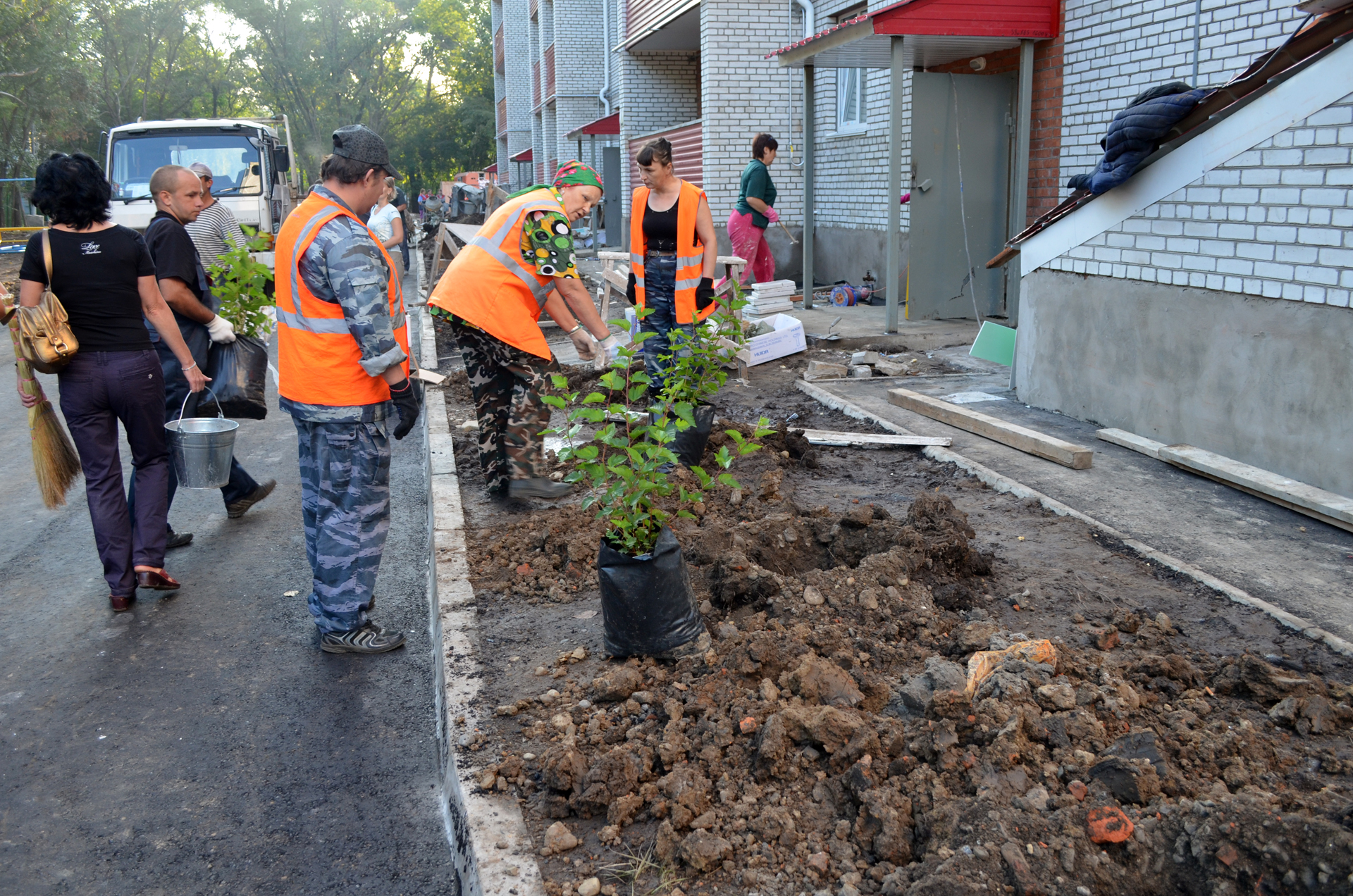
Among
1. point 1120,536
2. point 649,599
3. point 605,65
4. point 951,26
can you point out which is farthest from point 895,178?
point 605,65

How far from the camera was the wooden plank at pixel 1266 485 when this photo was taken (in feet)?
14.6

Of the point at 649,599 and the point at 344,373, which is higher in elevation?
the point at 344,373

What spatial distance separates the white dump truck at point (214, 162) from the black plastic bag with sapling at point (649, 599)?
44.1 ft

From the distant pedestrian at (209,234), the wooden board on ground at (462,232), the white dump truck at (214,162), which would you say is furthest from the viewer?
the white dump truck at (214,162)

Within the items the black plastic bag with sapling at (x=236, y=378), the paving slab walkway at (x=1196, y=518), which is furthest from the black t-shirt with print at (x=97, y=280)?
the paving slab walkway at (x=1196, y=518)

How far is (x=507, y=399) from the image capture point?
5559 mm

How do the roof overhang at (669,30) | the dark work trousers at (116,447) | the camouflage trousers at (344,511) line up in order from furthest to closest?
the roof overhang at (669,30), the dark work trousers at (116,447), the camouflage trousers at (344,511)

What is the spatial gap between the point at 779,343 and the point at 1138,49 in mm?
3783

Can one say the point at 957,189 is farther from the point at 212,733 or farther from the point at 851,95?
the point at 212,733

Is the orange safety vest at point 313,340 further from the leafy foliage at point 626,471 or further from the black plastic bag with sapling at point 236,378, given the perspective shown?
the black plastic bag with sapling at point 236,378

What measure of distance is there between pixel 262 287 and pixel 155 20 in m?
41.9

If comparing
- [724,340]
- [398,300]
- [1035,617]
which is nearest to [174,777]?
[398,300]

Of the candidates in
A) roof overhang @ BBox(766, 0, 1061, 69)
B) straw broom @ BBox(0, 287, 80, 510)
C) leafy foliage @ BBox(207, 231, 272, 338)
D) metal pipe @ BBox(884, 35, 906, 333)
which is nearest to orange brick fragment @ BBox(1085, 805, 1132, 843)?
straw broom @ BBox(0, 287, 80, 510)

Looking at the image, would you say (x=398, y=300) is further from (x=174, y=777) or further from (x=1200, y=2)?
(x=1200, y=2)
